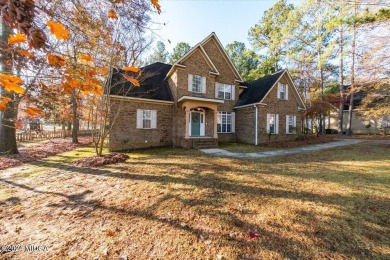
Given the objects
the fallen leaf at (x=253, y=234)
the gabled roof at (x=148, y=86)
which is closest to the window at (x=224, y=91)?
the gabled roof at (x=148, y=86)

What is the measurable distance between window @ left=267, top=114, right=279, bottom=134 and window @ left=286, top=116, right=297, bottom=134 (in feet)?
4.55

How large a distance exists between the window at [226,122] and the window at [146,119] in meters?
5.91

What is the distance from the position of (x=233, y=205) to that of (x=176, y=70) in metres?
11.1

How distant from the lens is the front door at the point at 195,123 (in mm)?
13707

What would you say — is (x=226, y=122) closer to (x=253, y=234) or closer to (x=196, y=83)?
(x=196, y=83)

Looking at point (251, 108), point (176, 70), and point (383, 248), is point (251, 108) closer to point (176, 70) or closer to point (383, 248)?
point (176, 70)

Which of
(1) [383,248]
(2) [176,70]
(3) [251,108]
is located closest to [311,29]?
(3) [251,108]

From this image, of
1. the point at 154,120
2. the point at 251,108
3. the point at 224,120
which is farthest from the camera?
the point at 224,120

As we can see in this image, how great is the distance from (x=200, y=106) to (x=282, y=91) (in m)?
8.52

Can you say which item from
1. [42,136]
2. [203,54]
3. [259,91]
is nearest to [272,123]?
[259,91]

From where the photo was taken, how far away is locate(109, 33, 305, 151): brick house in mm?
11656

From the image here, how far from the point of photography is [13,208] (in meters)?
3.84

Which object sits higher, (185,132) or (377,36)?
(377,36)

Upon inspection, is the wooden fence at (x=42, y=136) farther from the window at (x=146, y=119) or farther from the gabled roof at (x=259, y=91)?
the gabled roof at (x=259, y=91)
